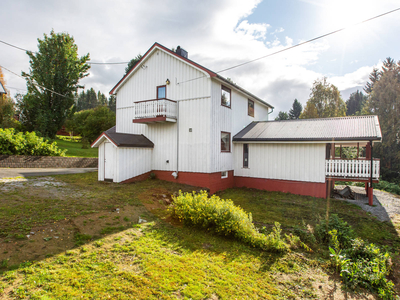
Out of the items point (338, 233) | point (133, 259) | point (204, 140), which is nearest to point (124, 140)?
point (204, 140)

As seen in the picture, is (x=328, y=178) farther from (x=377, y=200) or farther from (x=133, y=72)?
(x=133, y=72)

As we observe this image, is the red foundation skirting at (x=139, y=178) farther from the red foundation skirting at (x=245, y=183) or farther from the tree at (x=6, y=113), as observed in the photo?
the tree at (x=6, y=113)

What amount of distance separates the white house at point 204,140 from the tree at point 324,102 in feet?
69.2

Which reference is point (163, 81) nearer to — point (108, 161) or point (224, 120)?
point (224, 120)

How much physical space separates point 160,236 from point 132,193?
467 centimetres

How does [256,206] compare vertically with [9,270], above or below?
below

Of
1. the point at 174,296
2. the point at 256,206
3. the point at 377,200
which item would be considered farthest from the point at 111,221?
the point at 377,200

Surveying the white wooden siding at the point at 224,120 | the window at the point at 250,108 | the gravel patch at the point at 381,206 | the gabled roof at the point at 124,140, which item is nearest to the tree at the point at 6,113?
the gabled roof at the point at 124,140

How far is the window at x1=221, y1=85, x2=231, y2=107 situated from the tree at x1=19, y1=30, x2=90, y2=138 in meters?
20.1

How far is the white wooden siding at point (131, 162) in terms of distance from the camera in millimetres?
12227

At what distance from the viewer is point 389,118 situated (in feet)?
96.0

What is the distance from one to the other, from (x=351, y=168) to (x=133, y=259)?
12.0m

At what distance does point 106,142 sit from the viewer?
497 inches

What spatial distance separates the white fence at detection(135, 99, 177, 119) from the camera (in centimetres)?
1321
